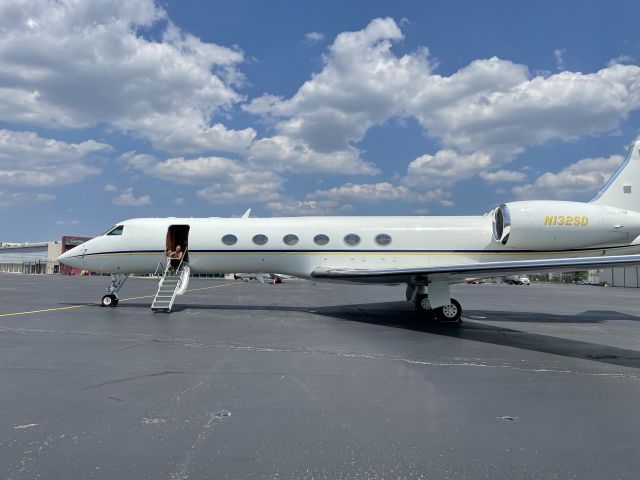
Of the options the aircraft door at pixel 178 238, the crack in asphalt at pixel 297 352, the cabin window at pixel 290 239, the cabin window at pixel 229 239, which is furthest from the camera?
the aircraft door at pixel 178 238

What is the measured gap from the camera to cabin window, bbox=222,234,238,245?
46.4ft

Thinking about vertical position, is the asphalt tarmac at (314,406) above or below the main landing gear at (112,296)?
below

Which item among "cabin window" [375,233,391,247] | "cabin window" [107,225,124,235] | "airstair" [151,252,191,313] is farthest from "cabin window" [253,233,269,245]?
"cabin window" [107,225,124,235]

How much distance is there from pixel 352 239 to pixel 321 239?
96 cm

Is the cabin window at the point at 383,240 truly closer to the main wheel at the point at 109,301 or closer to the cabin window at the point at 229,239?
the cabin window at the point at 229,239

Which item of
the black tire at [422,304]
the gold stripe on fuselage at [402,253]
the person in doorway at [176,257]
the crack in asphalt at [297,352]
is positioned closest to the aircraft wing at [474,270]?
the gold stripe on fuselage at [402,253]

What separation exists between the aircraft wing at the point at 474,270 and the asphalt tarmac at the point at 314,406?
1.50 meters

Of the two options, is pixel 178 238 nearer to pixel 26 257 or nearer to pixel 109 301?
pixel 109 301

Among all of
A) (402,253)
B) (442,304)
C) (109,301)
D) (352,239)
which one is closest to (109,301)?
(109,301)

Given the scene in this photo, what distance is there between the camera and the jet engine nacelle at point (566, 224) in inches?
480

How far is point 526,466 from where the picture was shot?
3.33 m

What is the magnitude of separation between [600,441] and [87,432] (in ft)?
14.4

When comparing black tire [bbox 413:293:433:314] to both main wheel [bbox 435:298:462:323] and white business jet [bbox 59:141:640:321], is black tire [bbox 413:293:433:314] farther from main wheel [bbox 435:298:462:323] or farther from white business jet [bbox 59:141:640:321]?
main wheel [bbox 435:298:462:323]

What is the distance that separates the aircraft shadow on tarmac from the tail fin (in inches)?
139
